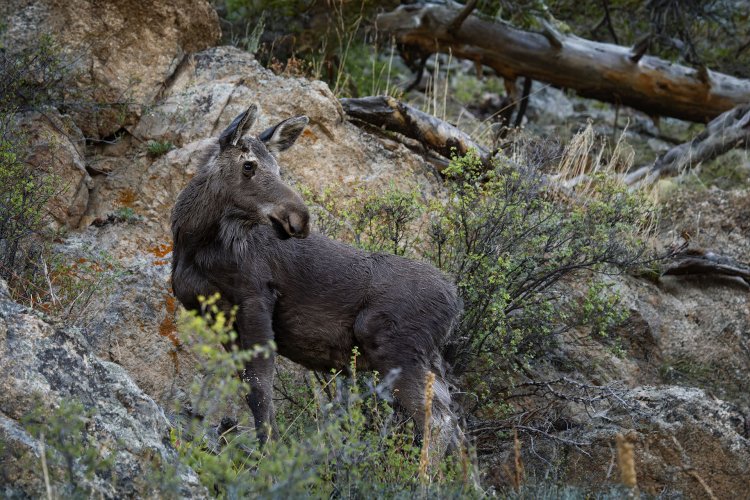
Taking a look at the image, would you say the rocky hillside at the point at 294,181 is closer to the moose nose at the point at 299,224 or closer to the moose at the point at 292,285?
the moose at the point at 292,285

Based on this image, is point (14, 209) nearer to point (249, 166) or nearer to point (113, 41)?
point (249, 166)

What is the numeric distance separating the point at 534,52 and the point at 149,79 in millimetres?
7173

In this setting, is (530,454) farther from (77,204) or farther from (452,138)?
(77,204)

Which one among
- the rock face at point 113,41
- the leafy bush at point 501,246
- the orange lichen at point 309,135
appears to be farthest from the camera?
the orange lichen at point 309,135

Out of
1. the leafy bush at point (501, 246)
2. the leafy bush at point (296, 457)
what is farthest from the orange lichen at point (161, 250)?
the leafy bush at point (296, 457)

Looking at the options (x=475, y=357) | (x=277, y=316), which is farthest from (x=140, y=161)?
(x=475, y=357)

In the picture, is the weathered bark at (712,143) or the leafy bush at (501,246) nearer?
the leafy bush at (501,246)

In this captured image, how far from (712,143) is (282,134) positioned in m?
9.76

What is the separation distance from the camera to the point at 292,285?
741 centimetres

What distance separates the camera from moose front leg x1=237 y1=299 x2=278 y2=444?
6.94 meters

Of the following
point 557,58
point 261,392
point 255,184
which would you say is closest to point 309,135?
point 255,184

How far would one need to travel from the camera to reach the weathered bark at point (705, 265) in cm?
1196

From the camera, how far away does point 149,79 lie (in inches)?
440

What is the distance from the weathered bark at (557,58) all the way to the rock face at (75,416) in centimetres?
1128
